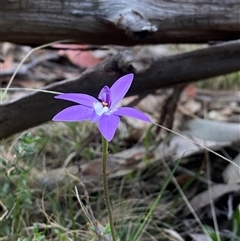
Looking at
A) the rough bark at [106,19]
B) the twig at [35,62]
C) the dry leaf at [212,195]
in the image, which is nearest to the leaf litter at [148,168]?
the dry leaf at [212,195]

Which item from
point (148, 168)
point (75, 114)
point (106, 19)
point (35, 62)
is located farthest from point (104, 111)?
point (35, 62)

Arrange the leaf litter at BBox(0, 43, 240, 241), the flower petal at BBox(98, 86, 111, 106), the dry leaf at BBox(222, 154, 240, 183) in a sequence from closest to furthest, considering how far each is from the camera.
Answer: the flower petal at BBox(98, 86, 111, 106) → the leaf litter at BBox(0, 43, 240, 241) → the dry leaf at BBox(222, 154, 240, 183)

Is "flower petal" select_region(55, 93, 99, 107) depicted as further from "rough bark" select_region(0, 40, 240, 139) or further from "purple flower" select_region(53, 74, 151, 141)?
"rough bark" select_region(0, 40, 240, 139)

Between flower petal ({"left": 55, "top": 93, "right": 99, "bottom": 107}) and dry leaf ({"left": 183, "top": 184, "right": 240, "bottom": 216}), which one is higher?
flower petal ({"left": 55, "top": 93, "right": 99, "bottom": 107})

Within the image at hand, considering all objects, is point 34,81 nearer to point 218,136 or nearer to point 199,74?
point 218,136

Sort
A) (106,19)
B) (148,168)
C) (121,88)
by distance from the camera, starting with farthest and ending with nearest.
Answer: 1. (148,168)
2. (106,19)
3. (121,88)

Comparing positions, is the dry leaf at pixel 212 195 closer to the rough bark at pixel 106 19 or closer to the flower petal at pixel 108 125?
the rough bark at pixel 106 19

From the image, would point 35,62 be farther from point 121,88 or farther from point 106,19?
point 121,88

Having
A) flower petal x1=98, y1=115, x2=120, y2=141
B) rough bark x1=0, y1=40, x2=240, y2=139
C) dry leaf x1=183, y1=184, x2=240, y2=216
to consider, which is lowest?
dry leaf x1=183, y1=184, x2=240, y2=216

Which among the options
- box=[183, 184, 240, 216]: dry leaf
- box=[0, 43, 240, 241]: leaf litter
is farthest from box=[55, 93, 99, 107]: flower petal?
box=[183, 184, 240, 216]: dry leaf
